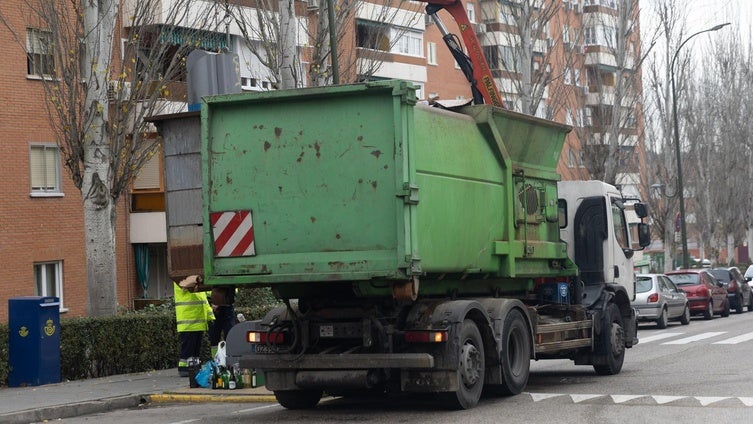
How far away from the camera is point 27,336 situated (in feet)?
53.8

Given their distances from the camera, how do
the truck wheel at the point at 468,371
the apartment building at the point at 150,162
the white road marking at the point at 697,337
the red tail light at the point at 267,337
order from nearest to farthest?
the truck wheel at the point at 468,371
the red tail light at the point at 267,337
the white road marking at the point at 697,337
the apartment building at the point at 150,162

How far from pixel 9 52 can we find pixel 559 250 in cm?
1987

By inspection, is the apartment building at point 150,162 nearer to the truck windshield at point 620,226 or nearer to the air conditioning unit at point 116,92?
the air conditioning unit at point 116,92

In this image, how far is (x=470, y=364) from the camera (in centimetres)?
1234

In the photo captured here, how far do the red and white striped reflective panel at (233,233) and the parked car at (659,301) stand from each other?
19161 millimetres

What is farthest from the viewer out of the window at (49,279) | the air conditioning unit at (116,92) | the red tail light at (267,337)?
the window at (49,279)

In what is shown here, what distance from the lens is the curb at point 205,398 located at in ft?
47.6

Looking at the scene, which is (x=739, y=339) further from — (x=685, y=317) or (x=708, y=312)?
(x=708, y=312)

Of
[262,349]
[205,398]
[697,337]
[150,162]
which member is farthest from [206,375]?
[150,162]

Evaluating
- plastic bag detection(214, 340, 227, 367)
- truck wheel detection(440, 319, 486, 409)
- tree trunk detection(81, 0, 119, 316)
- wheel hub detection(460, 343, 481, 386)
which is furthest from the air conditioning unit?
wheel hub detection(460, 343, 481, 386)

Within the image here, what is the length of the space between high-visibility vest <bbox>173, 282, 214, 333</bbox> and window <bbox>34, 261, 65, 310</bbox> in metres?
16.9

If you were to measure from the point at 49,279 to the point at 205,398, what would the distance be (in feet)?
63.0

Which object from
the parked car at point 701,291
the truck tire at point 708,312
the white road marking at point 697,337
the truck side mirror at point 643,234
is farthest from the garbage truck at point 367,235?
the truck tire at point 708,312

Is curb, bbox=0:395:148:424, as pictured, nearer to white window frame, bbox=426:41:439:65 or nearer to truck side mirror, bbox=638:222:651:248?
truck side mirror, bbox=638:222:651:248
